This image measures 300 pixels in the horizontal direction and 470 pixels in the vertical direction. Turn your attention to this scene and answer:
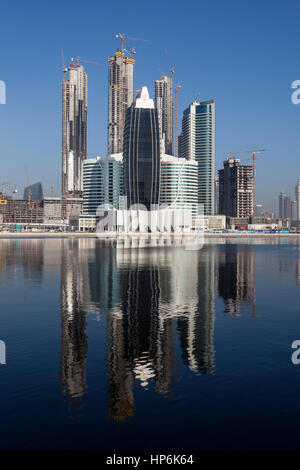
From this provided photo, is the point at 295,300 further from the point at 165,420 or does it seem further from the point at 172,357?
the point at 165,420

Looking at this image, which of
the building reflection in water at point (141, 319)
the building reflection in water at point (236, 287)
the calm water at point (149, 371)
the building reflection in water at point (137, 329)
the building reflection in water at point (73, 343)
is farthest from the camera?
the building reflection in water at point (236, 287)

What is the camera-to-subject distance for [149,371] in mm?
28953

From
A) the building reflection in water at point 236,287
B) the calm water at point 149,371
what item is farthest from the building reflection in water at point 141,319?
the calm water at point 149,371

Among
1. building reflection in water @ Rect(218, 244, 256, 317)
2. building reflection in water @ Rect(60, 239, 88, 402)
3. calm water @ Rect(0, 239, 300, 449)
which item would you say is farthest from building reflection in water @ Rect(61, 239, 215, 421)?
building reflection in water @ Rect(218, 244, 256, 317)

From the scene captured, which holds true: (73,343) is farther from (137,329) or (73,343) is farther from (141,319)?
(141,319)

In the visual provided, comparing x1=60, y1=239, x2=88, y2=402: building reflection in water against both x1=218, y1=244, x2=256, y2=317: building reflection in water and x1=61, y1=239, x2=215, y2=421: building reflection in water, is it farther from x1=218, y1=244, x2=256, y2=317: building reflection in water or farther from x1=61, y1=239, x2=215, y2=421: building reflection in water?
x1=218, y1=244, x2=256, y2=317: building reflection in water

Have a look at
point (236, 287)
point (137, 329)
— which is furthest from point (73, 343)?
point (236, 287)

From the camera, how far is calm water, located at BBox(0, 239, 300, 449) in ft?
68.8

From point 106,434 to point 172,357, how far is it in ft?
39.9

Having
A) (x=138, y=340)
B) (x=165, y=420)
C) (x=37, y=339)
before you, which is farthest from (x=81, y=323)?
(x=165, y=420)

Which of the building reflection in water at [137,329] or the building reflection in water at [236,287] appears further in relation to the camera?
the building reflection in water at [236,287]

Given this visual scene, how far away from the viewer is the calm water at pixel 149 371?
2098 cm

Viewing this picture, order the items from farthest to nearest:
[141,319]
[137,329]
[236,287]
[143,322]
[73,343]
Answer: [236,287], [141,319], [143,322], [137,329], [73,343]

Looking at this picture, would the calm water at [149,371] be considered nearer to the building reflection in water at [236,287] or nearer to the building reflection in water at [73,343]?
the building reflection in water at [73,343]
